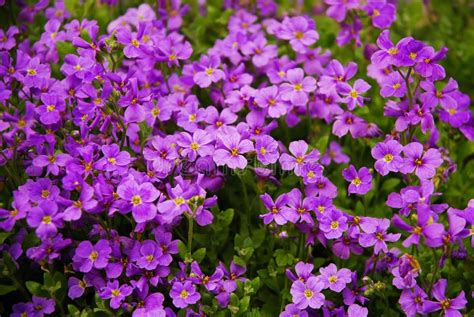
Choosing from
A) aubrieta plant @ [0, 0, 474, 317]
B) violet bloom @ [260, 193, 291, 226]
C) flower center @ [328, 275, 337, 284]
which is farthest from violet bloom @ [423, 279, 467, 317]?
violet bloom @ [260, 193, 291, 226]

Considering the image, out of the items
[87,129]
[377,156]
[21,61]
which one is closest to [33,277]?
[87,129]

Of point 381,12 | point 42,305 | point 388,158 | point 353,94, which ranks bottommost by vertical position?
point 42,305

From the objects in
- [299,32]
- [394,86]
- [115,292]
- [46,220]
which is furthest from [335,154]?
[46,220]

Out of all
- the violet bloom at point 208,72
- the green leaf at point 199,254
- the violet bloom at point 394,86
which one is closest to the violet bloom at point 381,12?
the violet bloom at point 394,86

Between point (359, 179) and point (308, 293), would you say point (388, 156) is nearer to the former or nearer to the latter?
point (359, 179)

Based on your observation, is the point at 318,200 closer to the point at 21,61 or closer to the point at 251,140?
the point at 251,140

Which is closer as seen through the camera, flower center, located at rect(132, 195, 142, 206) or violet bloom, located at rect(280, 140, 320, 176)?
flower center, located at rect(132, 195, 142, 206)

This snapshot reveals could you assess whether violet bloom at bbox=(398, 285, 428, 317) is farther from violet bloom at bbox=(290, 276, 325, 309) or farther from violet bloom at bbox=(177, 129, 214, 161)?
violet bloom at bbox=(177, 129, 214, 161)
